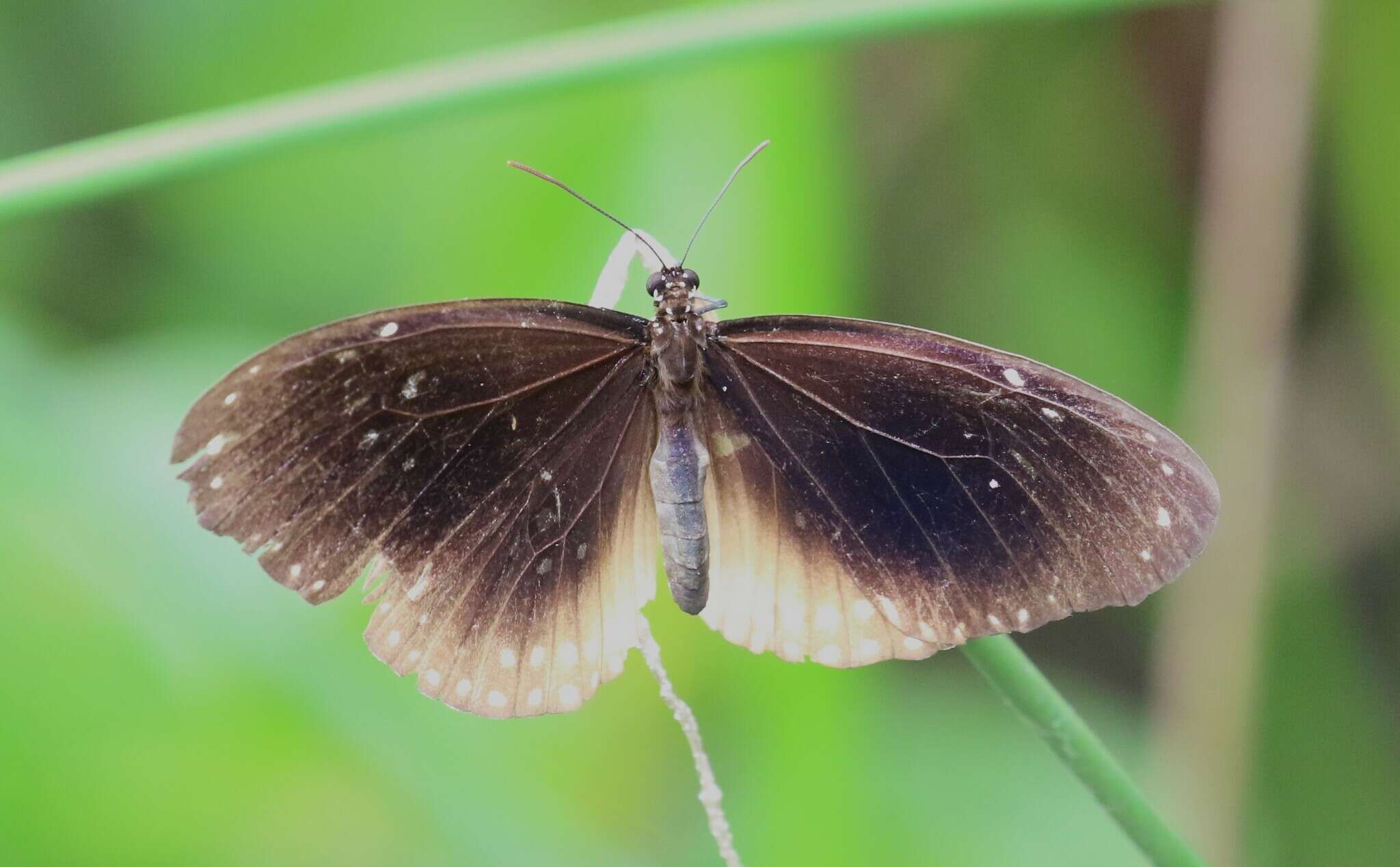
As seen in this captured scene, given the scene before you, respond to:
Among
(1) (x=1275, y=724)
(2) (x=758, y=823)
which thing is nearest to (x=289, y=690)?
(2) (x=758, y=823)

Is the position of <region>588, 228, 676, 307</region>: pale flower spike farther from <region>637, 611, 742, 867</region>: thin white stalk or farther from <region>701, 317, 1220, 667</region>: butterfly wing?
<region>637, 611, 742, 867</region>: thin white stalk

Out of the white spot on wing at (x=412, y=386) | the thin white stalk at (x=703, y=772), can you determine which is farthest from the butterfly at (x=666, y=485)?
the thin white stalk at (x=703, y=772)

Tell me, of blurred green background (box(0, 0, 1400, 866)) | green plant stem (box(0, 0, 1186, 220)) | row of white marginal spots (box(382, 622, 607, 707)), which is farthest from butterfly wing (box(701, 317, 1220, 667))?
blurred green background (box(0, 0, 1400, 866))

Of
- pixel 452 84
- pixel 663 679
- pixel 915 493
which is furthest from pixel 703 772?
pixel 452 84

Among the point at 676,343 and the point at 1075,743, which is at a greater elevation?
the point at 676,343

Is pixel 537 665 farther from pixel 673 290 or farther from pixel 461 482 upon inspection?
pixel 673 290
